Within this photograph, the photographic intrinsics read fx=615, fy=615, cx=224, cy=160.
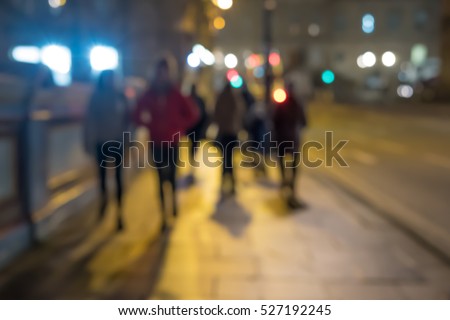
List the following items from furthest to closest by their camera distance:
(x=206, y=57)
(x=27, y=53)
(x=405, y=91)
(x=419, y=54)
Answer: (x=405, y=91), (x=419, y=54), (x=206, y=57), (x=27, y=53)

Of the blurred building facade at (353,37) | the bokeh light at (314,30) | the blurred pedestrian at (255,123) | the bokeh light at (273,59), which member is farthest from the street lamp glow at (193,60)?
the blurred pedestrian at (255,123)

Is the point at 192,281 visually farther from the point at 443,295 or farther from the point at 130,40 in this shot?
the point at 130,40

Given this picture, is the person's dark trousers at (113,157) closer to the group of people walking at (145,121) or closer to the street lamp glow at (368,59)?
the group of people walking at (145,121)

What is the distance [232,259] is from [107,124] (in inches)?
92.4

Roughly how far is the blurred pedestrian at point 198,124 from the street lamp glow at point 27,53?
9.07 ft

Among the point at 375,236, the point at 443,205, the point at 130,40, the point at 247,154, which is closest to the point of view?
the point at 375,236

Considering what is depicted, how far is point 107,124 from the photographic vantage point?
7.15 metres

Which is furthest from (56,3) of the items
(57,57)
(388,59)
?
(388,59)

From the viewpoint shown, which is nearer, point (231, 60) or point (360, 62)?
point (360, 62)

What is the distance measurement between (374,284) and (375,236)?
184cm

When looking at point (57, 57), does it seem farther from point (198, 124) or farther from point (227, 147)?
point (227, 147)

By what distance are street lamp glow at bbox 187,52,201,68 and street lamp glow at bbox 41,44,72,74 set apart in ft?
36.7

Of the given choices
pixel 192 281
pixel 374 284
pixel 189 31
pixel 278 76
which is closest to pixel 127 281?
pixel 192 281

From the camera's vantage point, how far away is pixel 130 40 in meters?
16.6
